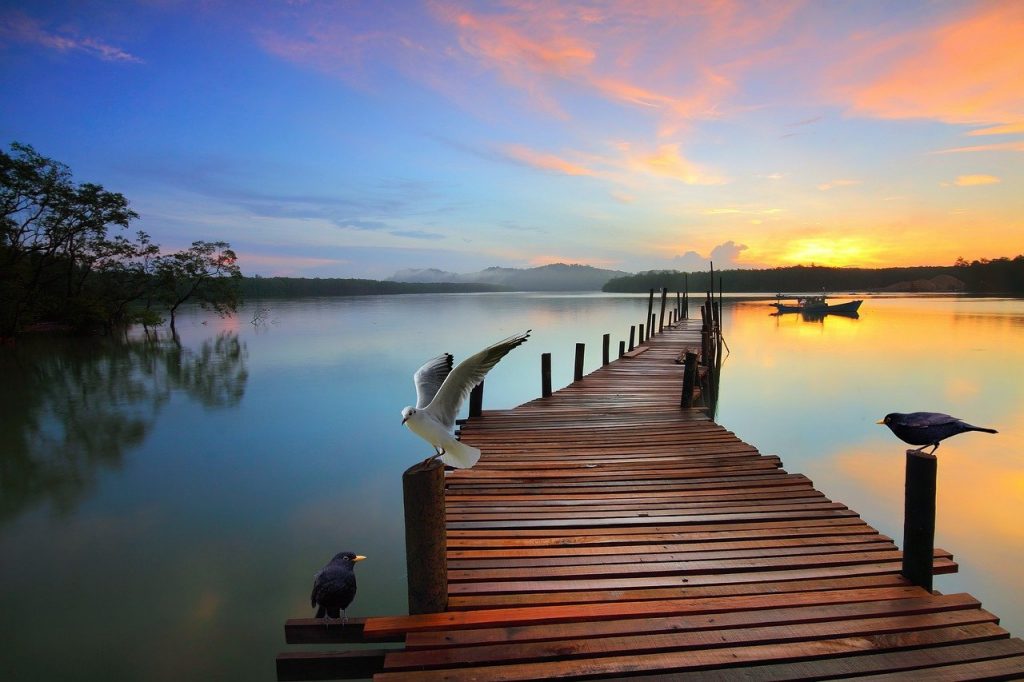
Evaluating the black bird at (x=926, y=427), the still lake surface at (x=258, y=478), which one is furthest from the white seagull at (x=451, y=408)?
the still lake surface at (x=258, y=478)

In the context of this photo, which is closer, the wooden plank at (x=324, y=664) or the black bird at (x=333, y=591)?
the wooden plank at (x=324, y=664)

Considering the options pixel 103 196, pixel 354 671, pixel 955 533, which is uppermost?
pixel 103 196

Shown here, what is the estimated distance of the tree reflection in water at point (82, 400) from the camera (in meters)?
9.67

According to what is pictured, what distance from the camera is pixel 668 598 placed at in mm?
3150

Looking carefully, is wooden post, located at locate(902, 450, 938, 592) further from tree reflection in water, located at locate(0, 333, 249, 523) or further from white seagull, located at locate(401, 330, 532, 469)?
tree reflection in water, located at locate(0, 333, 249, 523)

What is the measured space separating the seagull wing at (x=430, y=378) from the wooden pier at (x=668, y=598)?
3.69 feet

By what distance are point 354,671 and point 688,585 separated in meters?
2.09

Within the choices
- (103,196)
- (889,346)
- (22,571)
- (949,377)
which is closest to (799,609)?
(22,571)

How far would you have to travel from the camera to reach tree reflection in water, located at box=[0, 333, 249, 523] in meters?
Result: 9.67

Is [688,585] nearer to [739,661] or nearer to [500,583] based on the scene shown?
[739,661]

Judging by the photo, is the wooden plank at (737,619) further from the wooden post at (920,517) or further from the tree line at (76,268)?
the tree line at (76,268)

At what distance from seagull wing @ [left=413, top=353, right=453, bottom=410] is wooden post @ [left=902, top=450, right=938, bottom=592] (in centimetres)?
315

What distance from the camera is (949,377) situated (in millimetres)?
19734

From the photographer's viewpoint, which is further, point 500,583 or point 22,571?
point 22,571
